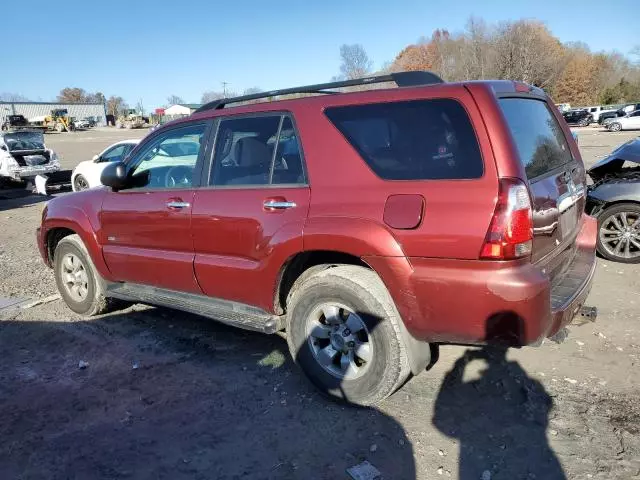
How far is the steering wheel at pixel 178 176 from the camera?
155 inches

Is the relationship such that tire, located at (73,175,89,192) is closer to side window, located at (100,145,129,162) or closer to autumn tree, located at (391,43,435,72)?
side window, located at (100,145,129,162)

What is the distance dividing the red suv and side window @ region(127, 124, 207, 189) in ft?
0.04

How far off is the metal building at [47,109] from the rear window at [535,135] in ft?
261

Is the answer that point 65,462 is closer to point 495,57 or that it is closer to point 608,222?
point 608,222

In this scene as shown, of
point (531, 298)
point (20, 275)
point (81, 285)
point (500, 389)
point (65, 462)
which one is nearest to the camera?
point (531, 298)

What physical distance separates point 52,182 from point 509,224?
546 inches

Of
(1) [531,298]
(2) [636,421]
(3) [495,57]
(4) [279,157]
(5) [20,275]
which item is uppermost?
(3) [495,57]

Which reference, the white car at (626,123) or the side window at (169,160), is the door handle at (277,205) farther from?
the white car at (626,123)

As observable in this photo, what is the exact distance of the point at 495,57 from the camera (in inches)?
1948

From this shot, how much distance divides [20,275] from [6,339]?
2323 millimetres

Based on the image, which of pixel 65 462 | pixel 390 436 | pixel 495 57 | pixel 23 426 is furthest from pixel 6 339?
pixel 495 57

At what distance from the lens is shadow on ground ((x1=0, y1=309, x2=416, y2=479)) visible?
9.20 ft

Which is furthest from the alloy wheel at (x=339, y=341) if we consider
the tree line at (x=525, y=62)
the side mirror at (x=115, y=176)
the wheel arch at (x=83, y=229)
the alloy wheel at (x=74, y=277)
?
the tree line at (x=525, y=62)

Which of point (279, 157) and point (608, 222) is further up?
point (279, 157)
